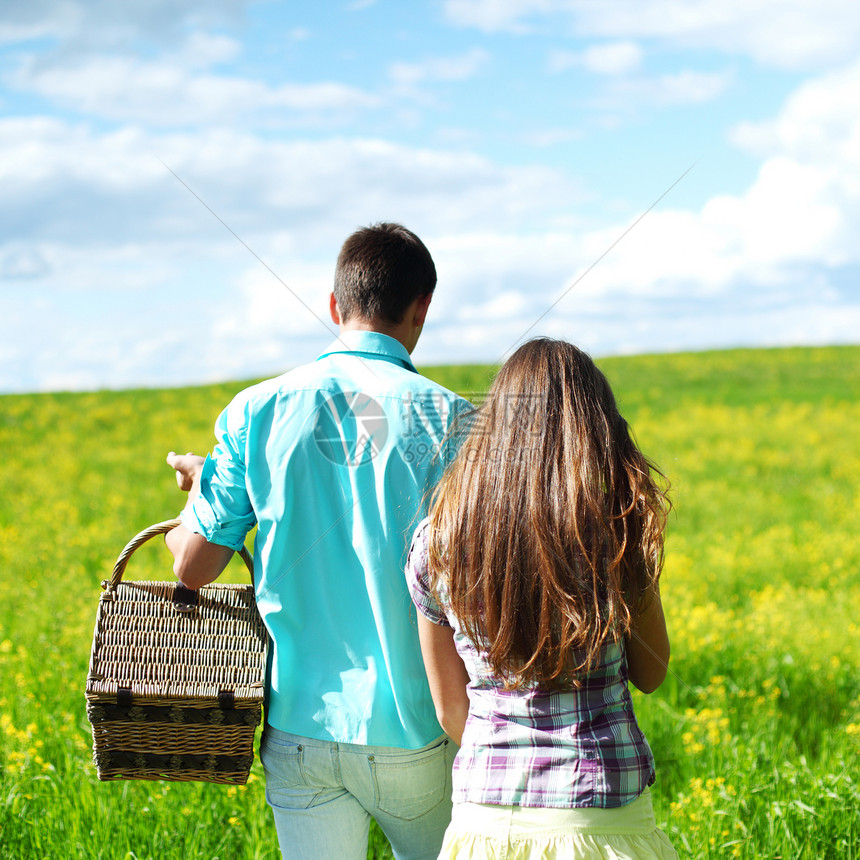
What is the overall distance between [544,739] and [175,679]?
39.4 inches

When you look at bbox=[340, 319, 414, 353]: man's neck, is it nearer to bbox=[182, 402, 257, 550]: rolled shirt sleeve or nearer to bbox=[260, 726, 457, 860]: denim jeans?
bbox=[182, 402, 257, 550]: rolled shirt sleeve

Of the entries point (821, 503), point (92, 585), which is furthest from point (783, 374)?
point (92, 585)

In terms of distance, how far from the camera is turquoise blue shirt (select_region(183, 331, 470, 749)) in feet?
6.56

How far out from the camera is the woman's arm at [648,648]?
1.83m

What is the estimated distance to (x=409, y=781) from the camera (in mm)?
2031

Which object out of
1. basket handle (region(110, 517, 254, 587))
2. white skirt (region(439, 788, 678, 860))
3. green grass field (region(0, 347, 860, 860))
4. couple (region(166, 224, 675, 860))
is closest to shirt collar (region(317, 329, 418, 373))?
couple (region(166, 224, 675, 860))

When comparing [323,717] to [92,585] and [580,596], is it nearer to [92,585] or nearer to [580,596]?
[580,596]

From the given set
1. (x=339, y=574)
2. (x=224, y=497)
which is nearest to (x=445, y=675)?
(x=339, y=574)

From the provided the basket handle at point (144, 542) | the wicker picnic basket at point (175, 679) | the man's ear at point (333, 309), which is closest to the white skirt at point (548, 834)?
the wicker picnic basket at point (175, 679)

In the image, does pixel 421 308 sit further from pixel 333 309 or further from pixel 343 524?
pixel 343 524

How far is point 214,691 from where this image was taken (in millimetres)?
2094

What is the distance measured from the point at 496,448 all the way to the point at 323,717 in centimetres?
81

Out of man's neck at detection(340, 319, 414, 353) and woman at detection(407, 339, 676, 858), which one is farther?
man's neck at detection(340, 319, 414, 353)

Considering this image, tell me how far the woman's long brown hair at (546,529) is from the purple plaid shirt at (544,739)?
5cm
